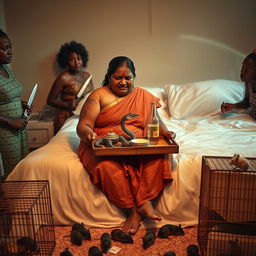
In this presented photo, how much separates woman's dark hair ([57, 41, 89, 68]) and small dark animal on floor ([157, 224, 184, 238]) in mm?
1998

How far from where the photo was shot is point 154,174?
1733 mm

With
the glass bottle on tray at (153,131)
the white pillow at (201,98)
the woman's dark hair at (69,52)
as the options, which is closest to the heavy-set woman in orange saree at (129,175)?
the glass bottle on tray at (153,131)

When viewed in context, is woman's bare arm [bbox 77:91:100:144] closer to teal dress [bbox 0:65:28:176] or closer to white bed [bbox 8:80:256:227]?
white bed [bbox 8:80:256:227]

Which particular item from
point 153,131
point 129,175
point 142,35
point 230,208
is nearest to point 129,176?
point 129,175

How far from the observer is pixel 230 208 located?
143cm

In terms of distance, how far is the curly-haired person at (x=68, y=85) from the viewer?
2.93 m

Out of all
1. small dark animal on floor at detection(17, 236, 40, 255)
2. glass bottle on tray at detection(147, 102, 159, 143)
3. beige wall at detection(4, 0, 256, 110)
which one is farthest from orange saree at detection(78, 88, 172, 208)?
beige wall at detection(4, 0, 256, 110)

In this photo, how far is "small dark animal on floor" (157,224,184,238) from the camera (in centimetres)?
164

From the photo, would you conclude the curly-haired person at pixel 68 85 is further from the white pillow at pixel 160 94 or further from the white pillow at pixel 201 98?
the white pillow at pixel 201 98

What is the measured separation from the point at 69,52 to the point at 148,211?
6.31ft

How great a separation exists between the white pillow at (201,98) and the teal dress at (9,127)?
136 centimetres

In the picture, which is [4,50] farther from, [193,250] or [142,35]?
[193,250]

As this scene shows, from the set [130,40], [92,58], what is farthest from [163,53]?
[92,58]

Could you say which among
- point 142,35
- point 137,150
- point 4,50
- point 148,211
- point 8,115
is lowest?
point 148,211
